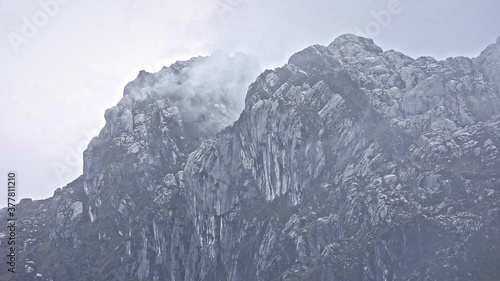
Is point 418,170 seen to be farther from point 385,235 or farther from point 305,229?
point 305,229

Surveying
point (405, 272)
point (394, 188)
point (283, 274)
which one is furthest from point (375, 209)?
point (283, 274)

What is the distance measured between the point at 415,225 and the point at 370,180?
967 inches

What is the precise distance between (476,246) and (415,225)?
55.5ft

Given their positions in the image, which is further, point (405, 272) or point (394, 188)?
point (394, 188)

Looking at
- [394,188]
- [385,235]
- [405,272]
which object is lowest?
[405,272]

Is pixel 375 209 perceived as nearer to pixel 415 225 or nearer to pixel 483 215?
pixel 415 225

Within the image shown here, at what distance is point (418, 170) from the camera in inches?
7554

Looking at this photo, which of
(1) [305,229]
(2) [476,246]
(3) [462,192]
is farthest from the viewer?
(1) [305,229]

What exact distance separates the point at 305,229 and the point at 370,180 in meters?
25.6

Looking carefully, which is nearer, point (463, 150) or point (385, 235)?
point (385, 235)

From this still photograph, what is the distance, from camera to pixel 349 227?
18750 cm

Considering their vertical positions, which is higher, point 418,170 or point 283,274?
point 418,170

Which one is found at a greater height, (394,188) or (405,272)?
(394,188)

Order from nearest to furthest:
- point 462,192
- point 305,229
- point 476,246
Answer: point 476,246 < point 462,192 < point 305,229
